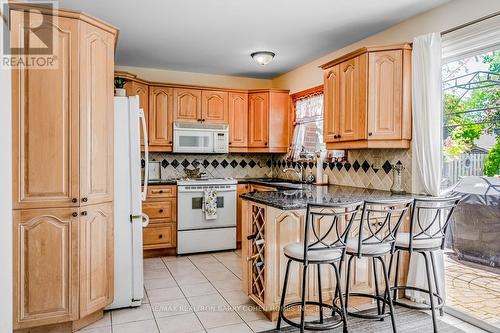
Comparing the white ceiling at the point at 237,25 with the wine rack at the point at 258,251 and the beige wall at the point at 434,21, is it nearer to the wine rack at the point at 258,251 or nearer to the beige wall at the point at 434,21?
the beige wall at the point at 434,21

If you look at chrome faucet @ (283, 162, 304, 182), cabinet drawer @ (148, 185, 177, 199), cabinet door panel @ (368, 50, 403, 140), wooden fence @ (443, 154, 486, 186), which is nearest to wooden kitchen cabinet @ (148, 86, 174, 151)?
cabinet drawer @ (148, 185, 177, 199)

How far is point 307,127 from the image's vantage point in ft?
16.8

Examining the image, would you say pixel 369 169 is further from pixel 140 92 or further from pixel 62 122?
pixel 140 92

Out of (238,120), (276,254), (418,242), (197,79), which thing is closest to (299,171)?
(238,120)

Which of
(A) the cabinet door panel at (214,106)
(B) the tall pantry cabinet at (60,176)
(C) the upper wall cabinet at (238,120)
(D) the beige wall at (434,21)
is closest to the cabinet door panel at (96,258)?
(B) the tall pantry cabinet at (60,176)

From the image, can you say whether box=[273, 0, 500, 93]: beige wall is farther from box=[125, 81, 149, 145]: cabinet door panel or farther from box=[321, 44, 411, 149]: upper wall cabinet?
box=[125, 81, 149, 145]: cabinet door panel

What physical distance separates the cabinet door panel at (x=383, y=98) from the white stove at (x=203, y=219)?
235cm

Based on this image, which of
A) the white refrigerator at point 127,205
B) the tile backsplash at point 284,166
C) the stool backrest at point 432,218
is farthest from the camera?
the tile backsplash at point 284,166

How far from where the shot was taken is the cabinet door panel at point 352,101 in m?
3.32

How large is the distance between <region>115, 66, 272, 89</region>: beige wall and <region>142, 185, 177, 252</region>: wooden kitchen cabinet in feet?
5.71

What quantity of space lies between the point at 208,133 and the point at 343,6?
2.74 meters

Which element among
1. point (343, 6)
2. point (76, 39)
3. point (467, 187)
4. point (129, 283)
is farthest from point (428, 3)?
point (129, 283)

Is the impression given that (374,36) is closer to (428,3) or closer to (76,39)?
(428,3)

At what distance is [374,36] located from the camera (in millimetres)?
3766
